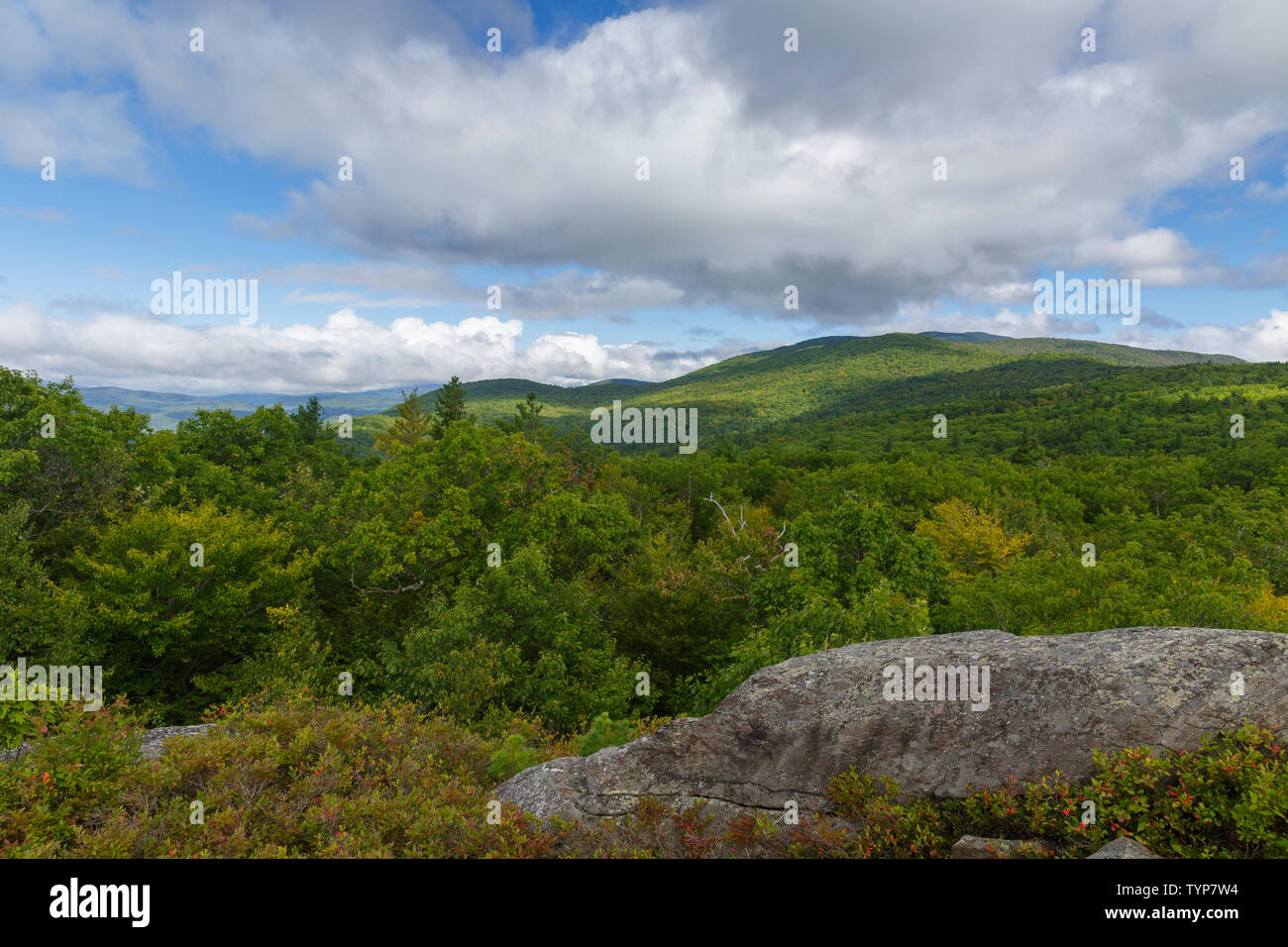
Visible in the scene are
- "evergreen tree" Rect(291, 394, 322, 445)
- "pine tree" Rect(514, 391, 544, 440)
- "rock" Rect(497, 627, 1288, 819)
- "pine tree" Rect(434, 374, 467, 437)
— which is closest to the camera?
"rock" Rect(497, 627, 1288, 819)

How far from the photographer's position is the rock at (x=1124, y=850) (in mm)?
5984

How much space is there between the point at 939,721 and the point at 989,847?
78.9 inches

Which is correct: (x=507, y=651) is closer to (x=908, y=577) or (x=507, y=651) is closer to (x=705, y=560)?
(x=705, y=560)

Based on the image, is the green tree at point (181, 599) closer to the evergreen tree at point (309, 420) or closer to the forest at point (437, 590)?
the forest at point (437, 590)

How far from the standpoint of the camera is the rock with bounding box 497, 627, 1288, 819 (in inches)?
303

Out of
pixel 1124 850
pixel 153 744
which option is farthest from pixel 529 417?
pixel 1124 850

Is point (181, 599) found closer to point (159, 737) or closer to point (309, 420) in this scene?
point (159, 737)

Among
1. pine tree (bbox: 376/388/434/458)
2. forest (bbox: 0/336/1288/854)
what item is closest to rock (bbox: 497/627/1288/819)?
forest (bbox: 0/336/1288/854)

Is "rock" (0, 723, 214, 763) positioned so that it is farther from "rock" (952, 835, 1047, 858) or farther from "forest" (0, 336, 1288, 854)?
"rock" (952, 835, 1047, 858)

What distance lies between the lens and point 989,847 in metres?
6.77

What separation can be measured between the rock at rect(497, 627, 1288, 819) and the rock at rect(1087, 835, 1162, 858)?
59.6 inches
